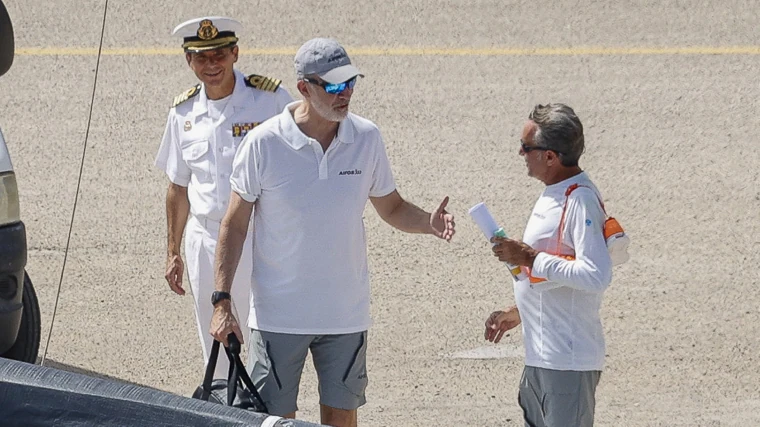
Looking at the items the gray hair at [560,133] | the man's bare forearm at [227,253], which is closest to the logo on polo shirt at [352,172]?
the man's bare forearm at [227,253]

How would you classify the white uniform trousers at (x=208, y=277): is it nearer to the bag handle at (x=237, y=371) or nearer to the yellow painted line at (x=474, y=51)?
the bag handle at (x=237, y=371)

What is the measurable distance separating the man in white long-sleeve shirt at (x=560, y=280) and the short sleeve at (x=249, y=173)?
3.09 ft

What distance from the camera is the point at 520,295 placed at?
4895 millimetres

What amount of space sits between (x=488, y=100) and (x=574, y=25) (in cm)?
158

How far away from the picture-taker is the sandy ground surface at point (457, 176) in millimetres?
6926

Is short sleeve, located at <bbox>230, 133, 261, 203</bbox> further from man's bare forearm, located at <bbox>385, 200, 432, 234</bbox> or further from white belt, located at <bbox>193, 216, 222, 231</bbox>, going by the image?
white belt, located at <bbox>193, 216, 222, 231</bbox>

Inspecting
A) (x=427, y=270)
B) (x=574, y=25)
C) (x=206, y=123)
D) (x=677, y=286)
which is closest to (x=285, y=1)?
(x=574, y=25)

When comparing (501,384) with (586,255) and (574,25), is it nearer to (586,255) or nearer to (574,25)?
(586,255)

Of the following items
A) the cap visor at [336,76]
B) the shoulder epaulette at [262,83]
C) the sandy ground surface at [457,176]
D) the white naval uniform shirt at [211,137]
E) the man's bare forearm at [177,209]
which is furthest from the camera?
the sandy ground surface at [457,176]

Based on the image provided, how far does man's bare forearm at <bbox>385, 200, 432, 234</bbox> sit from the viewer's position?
5.30 meters

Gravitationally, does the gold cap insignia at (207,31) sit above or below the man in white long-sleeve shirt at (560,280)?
above

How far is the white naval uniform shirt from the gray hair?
4.93ft

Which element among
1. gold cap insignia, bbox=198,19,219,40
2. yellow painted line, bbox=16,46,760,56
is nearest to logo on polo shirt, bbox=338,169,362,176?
gold cap insignia, bbox=198,19,219,40

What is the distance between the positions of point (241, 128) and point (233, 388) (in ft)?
4.94
